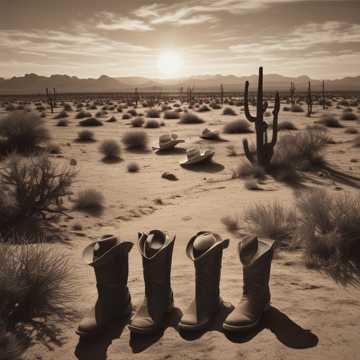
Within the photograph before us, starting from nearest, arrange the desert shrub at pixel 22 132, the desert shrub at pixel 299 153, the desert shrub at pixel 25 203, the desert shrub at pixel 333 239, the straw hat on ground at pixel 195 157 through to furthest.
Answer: the desert shrub at pixel 333 239
the desert shrub at pixel 25 203
the desert shrub at pixel 299 153
the straw hat on ground at pixel 195 157
the desert shrub at pixel 22 132

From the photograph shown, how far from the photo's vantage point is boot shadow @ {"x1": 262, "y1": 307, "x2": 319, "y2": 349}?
3.04 meters

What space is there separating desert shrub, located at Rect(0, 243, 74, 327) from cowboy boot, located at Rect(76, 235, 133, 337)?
0.55 metres

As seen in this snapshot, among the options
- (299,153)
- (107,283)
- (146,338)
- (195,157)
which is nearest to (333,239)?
(146,338)

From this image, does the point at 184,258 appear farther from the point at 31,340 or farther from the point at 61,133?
the point at 61,133

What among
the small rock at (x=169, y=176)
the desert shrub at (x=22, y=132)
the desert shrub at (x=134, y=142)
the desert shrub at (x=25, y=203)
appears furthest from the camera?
the desert shrub at (x=134, y=142)

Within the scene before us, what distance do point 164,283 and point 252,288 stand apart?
0.80m

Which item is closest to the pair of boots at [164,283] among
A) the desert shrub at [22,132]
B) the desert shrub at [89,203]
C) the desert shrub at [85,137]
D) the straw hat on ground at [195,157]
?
the desert shrub at [89,203]

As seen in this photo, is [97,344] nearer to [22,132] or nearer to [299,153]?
[299,153]

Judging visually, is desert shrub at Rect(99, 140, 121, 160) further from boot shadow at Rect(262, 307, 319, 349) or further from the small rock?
boot shadow at Rect(262, 307, 319, 349)

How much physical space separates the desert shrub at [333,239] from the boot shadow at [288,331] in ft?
4.13

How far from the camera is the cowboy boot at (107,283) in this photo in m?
3.24

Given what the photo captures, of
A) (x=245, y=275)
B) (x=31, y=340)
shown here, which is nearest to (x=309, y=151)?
(x=245, y=275)

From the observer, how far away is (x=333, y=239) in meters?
4.88

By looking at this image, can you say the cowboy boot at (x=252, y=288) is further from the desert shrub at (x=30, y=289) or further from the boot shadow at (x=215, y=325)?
the desert shrub at (x=30, y=289)
